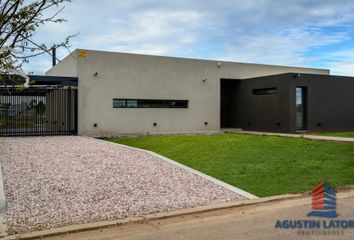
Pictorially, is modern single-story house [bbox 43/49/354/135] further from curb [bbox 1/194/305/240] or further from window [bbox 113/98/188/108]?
curb [bbox 1/194/305/240]

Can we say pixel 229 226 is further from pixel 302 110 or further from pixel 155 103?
pixel 302 110

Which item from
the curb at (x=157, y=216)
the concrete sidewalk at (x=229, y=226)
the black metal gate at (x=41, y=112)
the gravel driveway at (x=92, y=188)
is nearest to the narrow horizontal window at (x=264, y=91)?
the black metal gate at (x=41, y=112)

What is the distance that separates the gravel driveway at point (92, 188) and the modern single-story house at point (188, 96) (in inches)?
343

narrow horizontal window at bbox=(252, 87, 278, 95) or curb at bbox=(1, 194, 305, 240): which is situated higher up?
narrow horizontal window at bbox=(252, 87, 278, 95)

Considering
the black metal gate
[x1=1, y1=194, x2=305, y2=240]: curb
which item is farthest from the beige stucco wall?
[x1=1, y1=194, x2=305, y2=240]: curb

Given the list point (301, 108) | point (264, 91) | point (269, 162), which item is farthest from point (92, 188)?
point (264, 91)

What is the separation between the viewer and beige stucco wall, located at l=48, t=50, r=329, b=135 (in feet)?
63.4

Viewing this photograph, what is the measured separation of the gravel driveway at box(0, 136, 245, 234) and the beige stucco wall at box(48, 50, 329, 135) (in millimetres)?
8447

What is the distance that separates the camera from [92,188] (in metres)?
7.50

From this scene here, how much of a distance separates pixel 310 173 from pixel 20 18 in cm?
769

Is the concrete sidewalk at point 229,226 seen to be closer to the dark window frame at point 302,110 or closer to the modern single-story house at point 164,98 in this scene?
the modern single-story house at point 164,98

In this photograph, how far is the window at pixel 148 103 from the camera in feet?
66.6

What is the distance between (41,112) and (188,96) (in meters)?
8.76

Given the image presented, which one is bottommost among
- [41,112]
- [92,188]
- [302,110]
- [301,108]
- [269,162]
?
[92,188]
